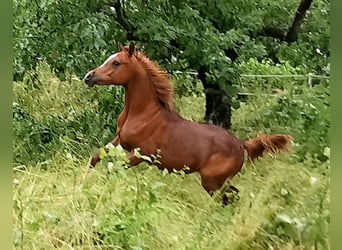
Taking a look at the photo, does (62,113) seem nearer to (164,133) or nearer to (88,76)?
(88,76)

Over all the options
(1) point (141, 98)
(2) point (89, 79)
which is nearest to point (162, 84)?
(1) point (141, 98)

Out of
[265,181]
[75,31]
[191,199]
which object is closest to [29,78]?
[75,31]

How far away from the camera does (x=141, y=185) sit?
1.46 meters

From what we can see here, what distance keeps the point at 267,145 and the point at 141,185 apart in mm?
308

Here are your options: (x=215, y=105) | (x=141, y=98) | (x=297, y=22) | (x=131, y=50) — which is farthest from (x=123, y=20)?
(x=297, y=22)

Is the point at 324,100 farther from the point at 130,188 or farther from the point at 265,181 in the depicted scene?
the point at 130,188

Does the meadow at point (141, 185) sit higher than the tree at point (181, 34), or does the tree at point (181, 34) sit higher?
the tree at point (181, 34)

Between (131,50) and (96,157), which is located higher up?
(131,50)

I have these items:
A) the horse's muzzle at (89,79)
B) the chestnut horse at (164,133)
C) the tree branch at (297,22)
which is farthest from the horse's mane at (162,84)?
the tree branch at (297,22)

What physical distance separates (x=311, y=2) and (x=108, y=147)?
1.92ft

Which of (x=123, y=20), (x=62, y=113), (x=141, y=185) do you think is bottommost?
(x=141, y=185)

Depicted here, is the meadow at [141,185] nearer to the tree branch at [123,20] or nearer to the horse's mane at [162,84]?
the horse's mane at [162,84]

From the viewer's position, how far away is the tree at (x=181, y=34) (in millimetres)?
1493

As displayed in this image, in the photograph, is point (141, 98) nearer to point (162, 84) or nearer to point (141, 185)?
point (162, 84)
